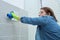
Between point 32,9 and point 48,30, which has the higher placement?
point 32,9

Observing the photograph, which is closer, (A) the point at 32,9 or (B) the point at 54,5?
(A) the point at 32,9

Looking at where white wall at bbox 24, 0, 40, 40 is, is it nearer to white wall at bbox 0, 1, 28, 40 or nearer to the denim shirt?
white wall at bbox 0, 1, 28, 40

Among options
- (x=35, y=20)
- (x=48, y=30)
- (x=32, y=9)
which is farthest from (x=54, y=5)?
(x=35, y=20)

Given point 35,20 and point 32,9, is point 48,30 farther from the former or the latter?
point 32,9

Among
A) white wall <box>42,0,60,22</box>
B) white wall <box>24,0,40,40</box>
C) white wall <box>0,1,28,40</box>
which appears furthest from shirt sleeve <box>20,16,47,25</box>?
white wall <box>42,0,60,22</box>

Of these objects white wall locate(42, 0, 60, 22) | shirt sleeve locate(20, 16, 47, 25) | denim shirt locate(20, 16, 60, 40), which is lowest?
denim shirt locate(20, 16, 60, 40)

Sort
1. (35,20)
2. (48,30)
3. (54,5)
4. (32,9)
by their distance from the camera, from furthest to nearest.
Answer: (54,5)
(32,9)
(48,30)
(35,20)

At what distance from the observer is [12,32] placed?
4.72ft

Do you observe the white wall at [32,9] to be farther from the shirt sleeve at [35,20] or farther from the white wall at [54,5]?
the shirt sleeve at [35,20]

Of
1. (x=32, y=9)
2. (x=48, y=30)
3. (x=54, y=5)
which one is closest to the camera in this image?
(x=48, y=30)

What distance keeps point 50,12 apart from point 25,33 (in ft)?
1.54

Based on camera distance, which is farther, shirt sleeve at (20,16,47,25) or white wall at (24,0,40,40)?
white wall at (24,0,40,40)

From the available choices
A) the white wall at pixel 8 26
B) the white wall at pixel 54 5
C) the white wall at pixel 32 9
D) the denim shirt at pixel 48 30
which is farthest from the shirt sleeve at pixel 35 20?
the white wall at pixel 54 5

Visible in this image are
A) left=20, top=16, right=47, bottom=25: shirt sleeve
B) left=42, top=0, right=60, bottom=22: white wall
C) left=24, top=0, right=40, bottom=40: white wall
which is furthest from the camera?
left=42, top=0, right=60, bottom=22: white wall
